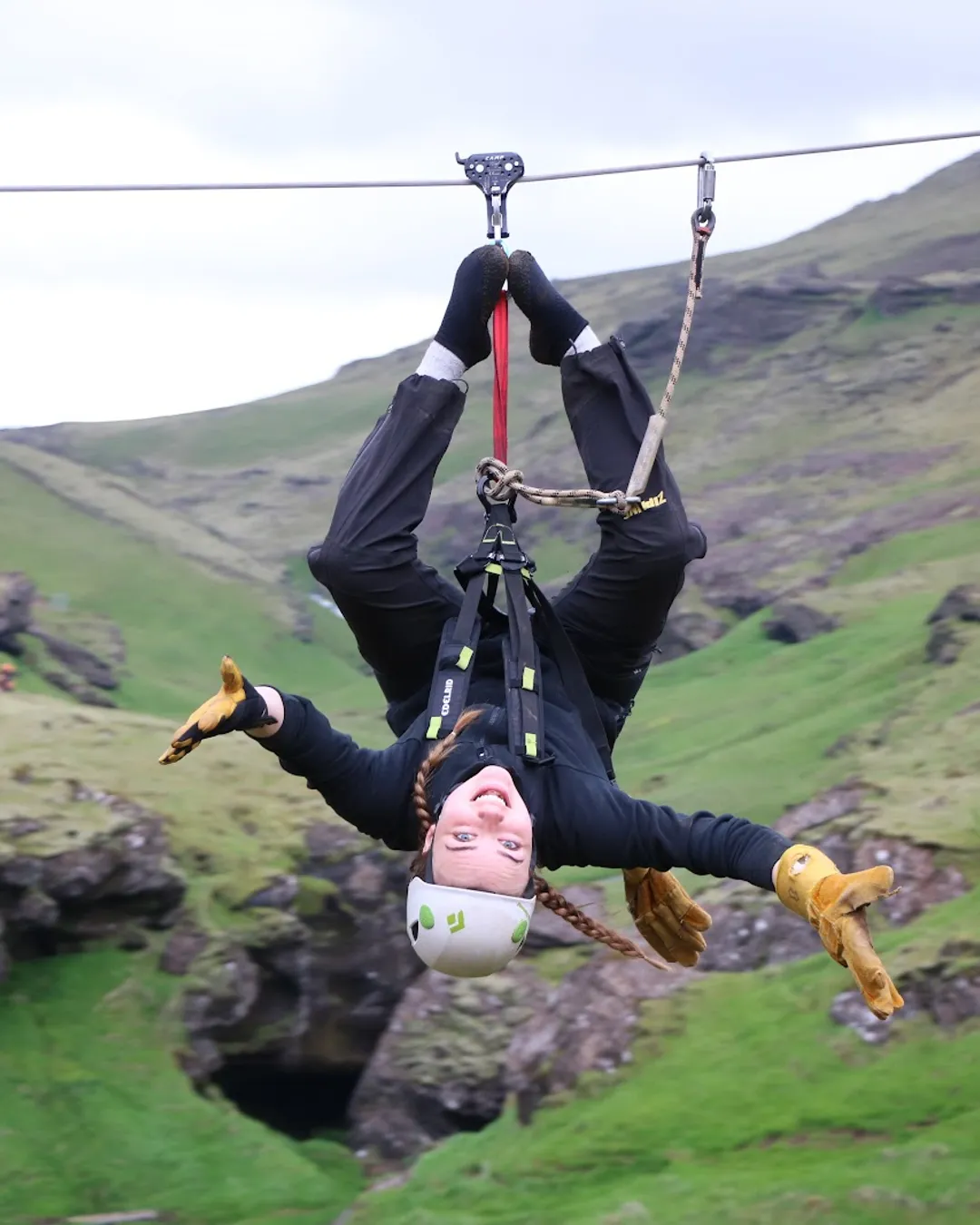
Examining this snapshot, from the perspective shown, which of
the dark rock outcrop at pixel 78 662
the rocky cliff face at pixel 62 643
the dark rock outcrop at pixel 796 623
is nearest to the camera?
the rocky cliff face at pixel 62 643

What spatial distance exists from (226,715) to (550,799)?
955 millimetres

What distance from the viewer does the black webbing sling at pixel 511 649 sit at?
Result: 199 inches

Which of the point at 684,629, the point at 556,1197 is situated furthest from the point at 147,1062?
the point at 684,629

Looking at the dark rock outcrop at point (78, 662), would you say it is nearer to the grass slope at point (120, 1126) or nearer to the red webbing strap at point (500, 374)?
the grass slope at point (120, 1126)

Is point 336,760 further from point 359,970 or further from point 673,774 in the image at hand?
point 673,774

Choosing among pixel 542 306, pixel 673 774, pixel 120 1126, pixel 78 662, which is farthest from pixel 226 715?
pixel 78 662

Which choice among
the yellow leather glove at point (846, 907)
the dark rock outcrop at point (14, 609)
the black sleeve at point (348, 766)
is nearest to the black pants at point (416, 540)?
the black sleeve at point (348, 766)

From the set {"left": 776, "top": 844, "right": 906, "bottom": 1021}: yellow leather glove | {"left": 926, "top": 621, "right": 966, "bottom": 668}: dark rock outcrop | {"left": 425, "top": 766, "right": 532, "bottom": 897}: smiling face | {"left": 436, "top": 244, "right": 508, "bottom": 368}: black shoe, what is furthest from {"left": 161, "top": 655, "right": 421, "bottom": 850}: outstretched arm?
{"left": 926, "top": 621, "right": 966, "bottom": 668}: dark rock outcrop

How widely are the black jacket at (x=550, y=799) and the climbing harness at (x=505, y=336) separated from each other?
0.67m

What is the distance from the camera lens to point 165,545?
3578 cm

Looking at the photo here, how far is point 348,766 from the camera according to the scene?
16.7ft

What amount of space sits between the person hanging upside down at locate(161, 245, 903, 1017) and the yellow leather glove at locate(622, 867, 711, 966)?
0.6 inches

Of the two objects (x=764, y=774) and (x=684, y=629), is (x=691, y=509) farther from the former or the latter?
(x=764, y=774)

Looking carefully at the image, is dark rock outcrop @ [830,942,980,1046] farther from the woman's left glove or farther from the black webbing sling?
the woman's left glove
